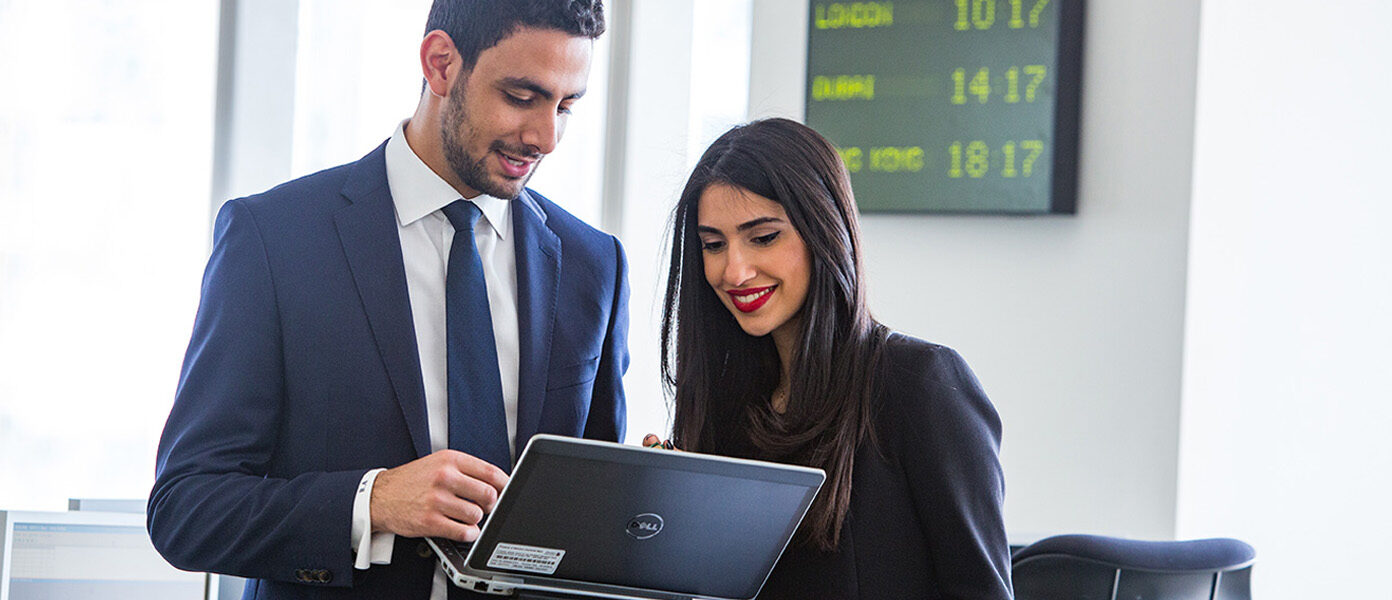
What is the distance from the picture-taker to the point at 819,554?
1.52m

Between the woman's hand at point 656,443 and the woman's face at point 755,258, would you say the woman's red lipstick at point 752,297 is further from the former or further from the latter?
the woman's hand at point 656,443

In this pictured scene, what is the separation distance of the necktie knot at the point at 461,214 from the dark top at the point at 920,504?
57 cm

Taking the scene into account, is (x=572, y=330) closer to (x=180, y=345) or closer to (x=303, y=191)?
(x=303, y=191)

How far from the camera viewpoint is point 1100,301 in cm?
295

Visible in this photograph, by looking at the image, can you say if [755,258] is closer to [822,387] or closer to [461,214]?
[822,387]

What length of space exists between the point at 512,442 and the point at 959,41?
1849 millimetres

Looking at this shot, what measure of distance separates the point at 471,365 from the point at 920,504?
0.58m

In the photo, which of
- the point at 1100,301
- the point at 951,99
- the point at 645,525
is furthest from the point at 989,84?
the point at 645,525

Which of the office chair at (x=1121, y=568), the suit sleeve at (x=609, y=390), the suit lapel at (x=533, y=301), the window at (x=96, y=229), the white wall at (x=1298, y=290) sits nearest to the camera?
the suit lapel at (x=533, y=301)

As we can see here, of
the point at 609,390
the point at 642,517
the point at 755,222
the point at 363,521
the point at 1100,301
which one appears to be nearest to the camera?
the point at 642,517

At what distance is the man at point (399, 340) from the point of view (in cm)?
140

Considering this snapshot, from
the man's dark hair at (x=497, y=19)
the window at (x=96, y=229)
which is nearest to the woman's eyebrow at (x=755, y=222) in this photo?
the man's dark hair at (x=497, y=19)

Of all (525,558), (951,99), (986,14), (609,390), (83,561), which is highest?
(986,14)

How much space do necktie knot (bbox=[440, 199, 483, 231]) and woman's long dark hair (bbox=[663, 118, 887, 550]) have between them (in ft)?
0.95
